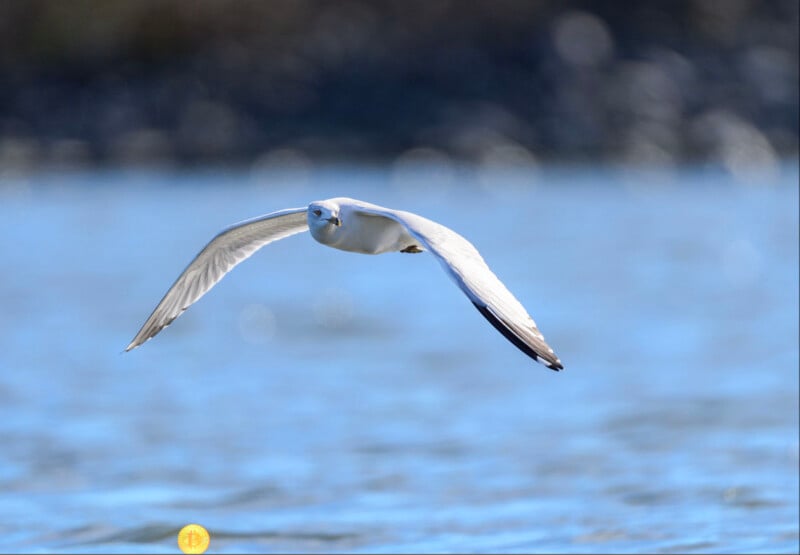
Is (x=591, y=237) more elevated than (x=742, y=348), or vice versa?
(x=591, y=237)

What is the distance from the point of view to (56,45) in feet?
165

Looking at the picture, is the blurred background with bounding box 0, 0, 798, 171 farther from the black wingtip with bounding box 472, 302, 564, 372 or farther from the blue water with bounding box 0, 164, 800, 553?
the black wingtip with bounding box 472, 302, 564, 372

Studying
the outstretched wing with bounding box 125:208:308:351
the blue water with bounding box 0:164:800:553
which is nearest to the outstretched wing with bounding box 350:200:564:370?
the outstretched wing with bounding box 125:208:308:351

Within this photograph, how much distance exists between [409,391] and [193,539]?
20.7 feet

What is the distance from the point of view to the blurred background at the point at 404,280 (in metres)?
13.1

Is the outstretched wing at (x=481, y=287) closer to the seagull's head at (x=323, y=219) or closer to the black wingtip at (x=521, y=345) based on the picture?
the black wingtip at (x=521, y=345)

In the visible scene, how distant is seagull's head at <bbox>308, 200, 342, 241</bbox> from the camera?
8297 mm

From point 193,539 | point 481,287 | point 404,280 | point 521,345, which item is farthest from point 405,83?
point 521,345

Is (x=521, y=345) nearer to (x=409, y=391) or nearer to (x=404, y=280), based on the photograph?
(x=409, y=391)

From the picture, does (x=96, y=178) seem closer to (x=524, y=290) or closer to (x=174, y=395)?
(x=524, y=290)

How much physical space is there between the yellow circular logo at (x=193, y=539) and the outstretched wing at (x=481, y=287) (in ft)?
13.4

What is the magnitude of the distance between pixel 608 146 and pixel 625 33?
22.7 feet

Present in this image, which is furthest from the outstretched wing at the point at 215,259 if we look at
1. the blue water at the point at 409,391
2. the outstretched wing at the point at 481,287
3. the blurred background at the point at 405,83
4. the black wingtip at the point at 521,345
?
the blurred background at the point at 405,83

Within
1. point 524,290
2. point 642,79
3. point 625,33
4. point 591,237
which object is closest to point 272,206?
point 591,237
